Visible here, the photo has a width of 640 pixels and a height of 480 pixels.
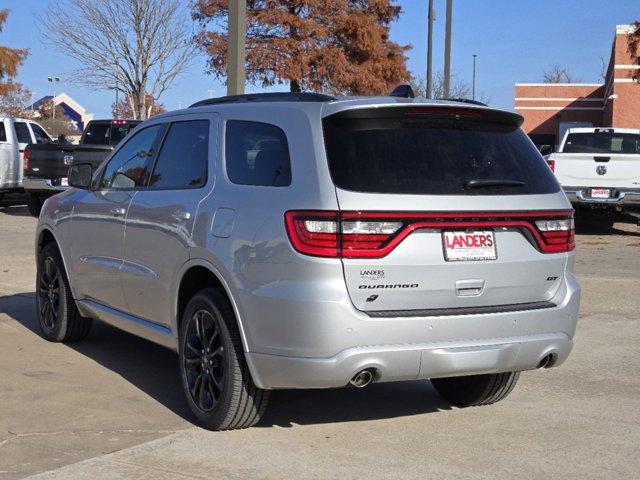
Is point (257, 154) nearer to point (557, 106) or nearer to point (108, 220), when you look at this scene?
point (108, 220)

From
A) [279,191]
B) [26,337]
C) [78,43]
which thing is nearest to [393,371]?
[279,191]

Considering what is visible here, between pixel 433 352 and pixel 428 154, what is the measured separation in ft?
3.41

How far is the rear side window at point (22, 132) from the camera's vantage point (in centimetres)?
2246

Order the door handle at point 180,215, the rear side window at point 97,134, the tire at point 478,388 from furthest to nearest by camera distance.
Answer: the rear side window at point 97,134
the tire at point 478,388
the door handle at point 180,215

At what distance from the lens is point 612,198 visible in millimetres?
17500

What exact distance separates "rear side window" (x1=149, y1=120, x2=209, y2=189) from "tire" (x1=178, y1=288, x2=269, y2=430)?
2.61 feet

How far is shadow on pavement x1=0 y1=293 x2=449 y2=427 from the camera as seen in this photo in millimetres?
5883

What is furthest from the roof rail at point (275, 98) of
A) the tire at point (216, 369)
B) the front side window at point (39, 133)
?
the front side window at point (39, 133)

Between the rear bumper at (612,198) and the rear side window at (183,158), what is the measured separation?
12.2 m

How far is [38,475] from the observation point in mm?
4672

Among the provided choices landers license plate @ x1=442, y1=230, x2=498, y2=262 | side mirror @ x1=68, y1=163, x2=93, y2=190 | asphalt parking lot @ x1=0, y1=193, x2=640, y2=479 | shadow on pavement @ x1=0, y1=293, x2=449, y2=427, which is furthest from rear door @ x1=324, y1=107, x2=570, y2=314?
side mirror @ x1=68, y1=163, x2=93, y2=190

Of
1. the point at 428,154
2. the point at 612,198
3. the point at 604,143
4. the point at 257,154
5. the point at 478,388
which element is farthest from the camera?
the point at 604,143

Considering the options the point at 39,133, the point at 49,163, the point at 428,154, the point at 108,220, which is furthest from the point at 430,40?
the point at 428,154

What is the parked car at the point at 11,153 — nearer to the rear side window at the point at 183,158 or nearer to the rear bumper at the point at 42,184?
the rear bumper at the point at 42,184
